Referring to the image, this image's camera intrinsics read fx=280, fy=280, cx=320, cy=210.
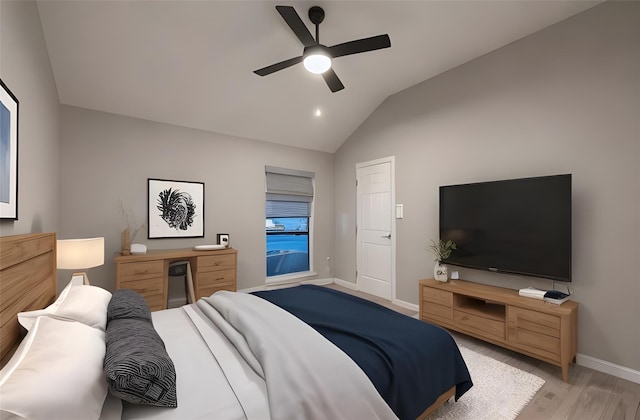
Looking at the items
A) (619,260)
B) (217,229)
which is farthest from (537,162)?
(217,229)

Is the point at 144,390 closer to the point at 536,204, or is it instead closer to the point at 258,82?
the point at 536,204

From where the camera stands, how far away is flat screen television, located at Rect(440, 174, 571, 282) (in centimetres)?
242

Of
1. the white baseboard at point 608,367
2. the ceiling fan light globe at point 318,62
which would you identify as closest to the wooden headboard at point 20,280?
the ceiling fan light globe at point 318,62

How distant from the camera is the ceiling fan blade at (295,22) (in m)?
1.97

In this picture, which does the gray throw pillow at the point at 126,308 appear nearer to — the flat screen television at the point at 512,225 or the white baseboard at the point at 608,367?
the flat screen television at the point at 512,225

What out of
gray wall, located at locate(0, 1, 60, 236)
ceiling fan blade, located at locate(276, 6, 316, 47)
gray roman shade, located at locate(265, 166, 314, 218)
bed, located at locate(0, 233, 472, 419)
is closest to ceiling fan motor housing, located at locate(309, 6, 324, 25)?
ceiling fan blade, located at locate(276, 6, 316, 47)

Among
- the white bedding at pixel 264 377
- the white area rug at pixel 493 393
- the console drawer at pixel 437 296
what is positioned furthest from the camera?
the console drawer at pixel 437 296

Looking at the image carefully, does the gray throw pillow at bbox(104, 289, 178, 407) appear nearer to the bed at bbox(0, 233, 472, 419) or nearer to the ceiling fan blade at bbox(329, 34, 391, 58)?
the bed at bbox(0, 233, 472, 419)

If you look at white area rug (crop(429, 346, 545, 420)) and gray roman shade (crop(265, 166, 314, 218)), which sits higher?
gray roman shade (crop(265, 166, 314, 218))

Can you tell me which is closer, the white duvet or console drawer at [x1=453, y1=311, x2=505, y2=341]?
the white duvet

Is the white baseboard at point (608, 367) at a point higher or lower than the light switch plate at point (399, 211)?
lower

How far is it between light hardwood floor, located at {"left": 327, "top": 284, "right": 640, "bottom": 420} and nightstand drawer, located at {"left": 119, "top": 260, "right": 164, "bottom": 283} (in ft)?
11.6

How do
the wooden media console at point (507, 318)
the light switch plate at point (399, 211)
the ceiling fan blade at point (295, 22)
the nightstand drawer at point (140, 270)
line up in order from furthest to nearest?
the light switch plate at point (399, 211)
the nightstand drawer at point (140, 270)
the wooden media console at point (507, 318)
the ceiling fan blade at point (295, 22)

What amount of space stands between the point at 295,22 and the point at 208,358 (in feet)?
7.43
